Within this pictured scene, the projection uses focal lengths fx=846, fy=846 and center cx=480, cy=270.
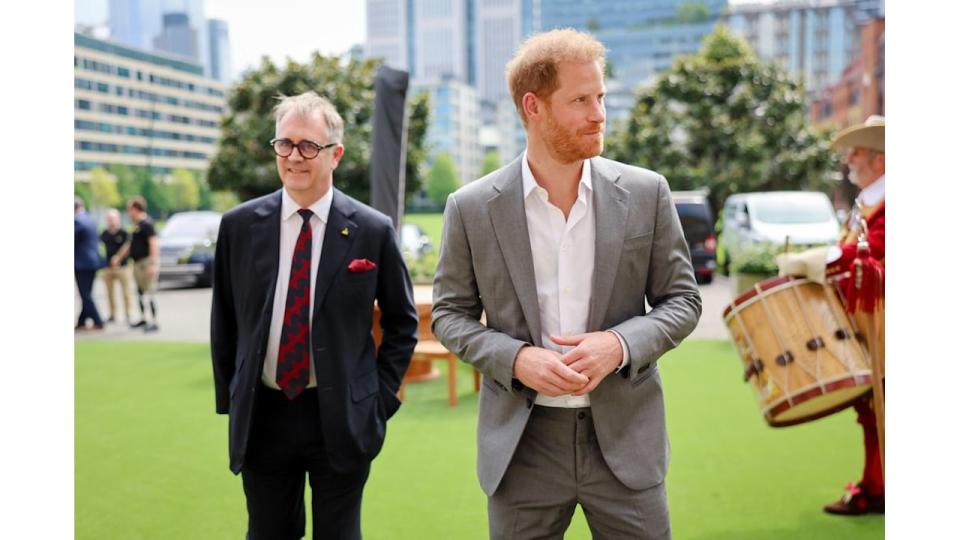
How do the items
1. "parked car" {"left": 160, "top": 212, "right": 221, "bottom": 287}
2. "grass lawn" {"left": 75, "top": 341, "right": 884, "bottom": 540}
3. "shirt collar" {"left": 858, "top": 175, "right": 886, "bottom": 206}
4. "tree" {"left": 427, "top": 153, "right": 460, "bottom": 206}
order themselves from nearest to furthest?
"shirt collar" {"left": 858, "top": 175, "right": 886, "bottom": 206}, "grass lawn" {"left": 75, "top": 341, "right": 884, "bottom": 540}, "parked car" {"left": 160, "top": 212, "right": 221, "bottom": 287}, "tree" {"left": 427, "top": 153, "right": 460, "bottom": 206}

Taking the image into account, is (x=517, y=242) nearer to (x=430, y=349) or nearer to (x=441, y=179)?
(x=430, y=349)

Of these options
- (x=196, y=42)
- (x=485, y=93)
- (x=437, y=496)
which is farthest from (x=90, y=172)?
(x=485, y=93)

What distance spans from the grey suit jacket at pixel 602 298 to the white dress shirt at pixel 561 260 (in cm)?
3

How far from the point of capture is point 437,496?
459 cm

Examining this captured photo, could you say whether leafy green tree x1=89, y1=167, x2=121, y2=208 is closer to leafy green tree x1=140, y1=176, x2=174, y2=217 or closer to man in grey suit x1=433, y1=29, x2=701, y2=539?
→ leafy green tree x1=140, y1=176, x2=174, y2=217

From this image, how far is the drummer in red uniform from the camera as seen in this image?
11.9 feet

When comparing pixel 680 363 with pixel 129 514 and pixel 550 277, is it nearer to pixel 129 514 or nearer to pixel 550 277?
pixel 129 514

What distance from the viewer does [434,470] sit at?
5059 millimetres

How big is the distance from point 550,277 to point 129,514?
3.31 m

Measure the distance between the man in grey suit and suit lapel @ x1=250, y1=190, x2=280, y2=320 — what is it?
641mm

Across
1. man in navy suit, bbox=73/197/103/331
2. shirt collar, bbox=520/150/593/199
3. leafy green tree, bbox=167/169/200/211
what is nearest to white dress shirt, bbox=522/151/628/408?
shirt collar, bbox=520/150/593/199

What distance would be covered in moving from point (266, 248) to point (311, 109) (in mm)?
443

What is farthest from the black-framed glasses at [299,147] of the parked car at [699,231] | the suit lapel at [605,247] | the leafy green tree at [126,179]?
the leafy green tree at [126,179]

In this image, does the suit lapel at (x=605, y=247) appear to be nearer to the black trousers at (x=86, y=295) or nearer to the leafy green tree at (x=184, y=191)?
the black trousers at (x=86, y=295)
